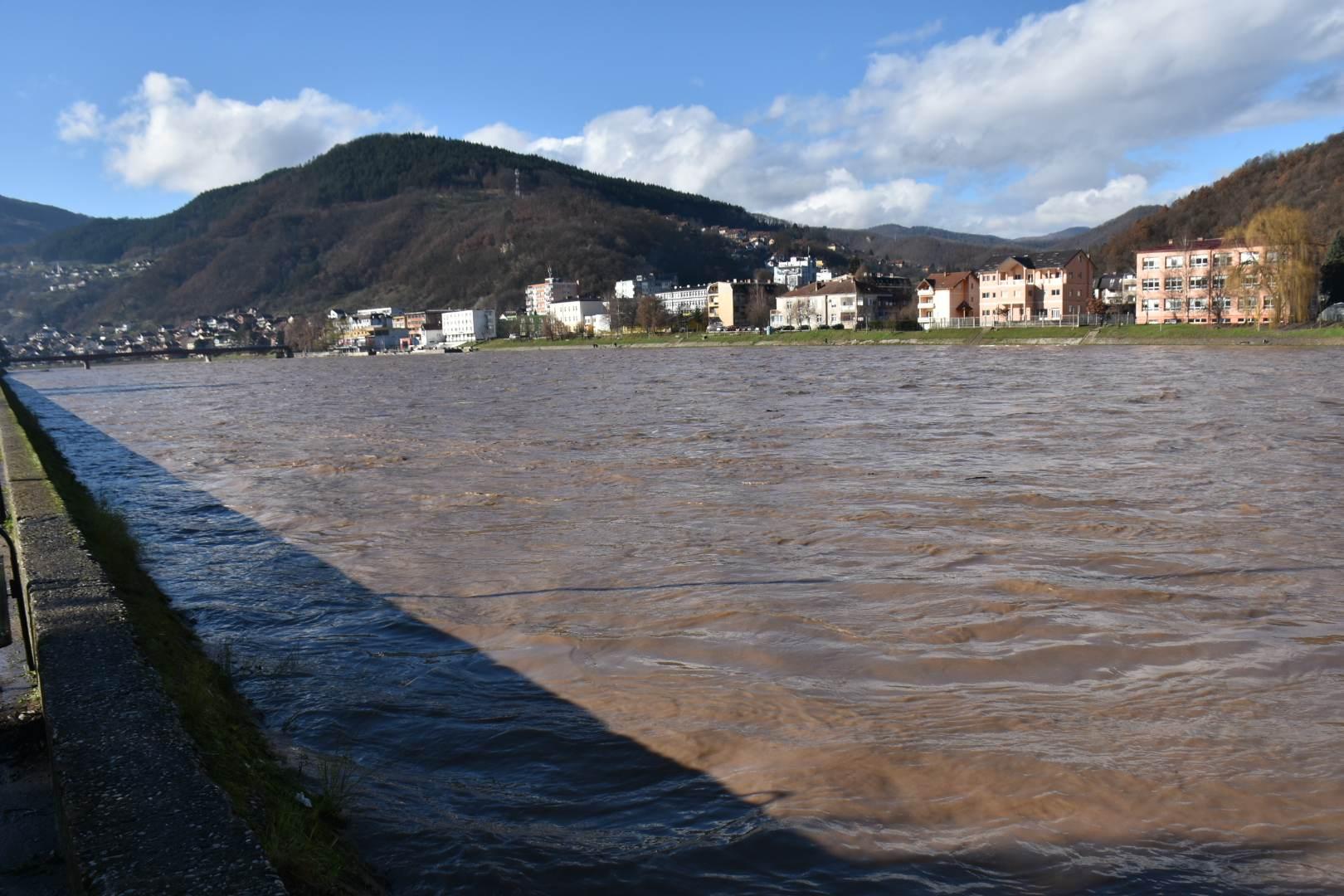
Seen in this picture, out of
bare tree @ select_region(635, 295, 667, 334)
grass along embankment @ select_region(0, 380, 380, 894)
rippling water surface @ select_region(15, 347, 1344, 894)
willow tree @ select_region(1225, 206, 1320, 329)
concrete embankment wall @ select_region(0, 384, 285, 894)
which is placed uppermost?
bare tree @ select_region(635, 295, 667, 334)

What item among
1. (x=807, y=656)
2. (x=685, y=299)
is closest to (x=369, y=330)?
(x=685, y=299)

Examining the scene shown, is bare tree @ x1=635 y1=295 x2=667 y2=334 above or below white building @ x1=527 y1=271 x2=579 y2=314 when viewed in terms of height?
below

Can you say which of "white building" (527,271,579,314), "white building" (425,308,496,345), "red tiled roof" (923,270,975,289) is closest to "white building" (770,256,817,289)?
"white building" (527,271,579,314)

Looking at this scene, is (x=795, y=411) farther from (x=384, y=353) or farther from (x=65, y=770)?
(x=384, y=353)

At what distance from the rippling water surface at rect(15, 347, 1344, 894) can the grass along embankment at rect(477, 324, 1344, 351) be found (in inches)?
1449

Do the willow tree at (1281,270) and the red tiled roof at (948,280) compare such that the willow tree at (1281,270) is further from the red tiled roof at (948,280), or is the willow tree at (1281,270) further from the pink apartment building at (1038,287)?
the red tiled roof at (948,280)

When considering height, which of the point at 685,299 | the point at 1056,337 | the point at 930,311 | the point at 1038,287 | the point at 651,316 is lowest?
the point at 1056,337

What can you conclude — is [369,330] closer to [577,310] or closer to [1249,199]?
[577,310]

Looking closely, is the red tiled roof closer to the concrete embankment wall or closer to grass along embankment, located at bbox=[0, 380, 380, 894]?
grass along embankment, located at bbox=[0, 380, 380, 894]

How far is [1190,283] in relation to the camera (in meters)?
65.5

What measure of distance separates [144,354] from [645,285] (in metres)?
73.8

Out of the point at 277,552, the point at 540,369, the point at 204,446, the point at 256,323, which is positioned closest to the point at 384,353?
the point at 256,323

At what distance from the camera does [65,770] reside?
9.29 ft

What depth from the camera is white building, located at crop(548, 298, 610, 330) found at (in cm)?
13925
